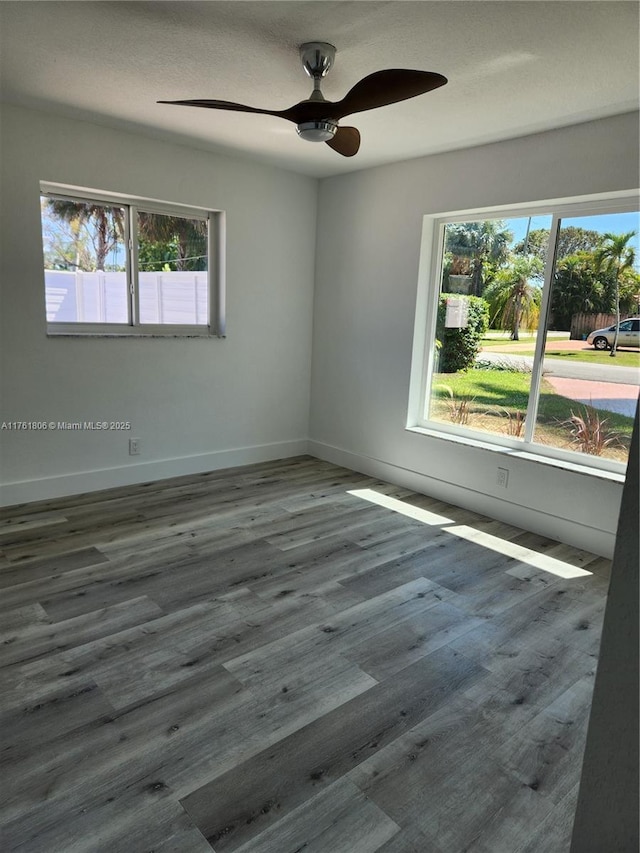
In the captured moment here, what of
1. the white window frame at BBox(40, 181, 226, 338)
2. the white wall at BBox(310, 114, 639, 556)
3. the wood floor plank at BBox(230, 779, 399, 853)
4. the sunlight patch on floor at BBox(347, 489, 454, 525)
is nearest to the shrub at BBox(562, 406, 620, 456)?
the white wall at BBox(310, 114, 639, 556)

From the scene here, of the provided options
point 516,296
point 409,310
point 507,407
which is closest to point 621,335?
point 516,296

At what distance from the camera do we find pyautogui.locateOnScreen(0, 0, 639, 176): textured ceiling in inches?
80.5

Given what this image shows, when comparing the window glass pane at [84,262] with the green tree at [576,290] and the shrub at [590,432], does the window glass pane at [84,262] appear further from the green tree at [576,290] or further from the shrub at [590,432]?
the shrub at [590,432]

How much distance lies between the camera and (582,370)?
11.3ft

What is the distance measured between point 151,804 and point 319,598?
4.15 ft

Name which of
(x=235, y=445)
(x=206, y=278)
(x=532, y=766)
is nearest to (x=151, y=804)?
(x=532, y=766)

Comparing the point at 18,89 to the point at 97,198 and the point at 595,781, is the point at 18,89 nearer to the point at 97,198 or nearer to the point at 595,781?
the point at 97,198

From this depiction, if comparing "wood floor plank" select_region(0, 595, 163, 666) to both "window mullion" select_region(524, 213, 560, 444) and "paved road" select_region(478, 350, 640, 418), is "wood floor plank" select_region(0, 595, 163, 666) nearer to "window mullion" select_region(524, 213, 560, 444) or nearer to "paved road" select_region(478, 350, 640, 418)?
"window mullion" select_region(524, 213, 560, 444)

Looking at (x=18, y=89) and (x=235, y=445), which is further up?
(x=18, y=89)

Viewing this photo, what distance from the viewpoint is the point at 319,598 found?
2734mm

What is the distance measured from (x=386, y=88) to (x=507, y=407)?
94.7 inches

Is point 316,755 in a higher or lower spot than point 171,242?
lower

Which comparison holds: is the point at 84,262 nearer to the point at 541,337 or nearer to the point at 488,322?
the point at 488,322

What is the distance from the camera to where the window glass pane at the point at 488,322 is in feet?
12.1
